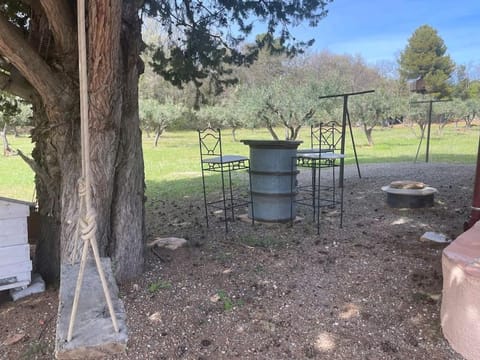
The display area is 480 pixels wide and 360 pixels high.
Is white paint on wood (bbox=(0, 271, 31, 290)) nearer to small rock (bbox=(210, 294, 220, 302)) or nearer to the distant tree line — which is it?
small rock (bbox=(210, 294, 220, 302))

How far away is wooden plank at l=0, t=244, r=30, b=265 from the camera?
262 cm

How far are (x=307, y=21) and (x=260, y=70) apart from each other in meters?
14.9

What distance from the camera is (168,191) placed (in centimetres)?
702

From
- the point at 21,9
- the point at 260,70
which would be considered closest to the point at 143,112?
the point at 260,70

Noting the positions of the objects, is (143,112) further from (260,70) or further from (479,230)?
(479,230)

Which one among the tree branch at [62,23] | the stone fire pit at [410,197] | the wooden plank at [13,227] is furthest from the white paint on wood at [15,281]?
the stone fire pit at [410,197]

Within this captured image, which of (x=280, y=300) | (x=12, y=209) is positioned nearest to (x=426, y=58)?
(x=280, y=300)

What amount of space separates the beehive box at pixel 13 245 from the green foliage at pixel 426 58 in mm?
31641

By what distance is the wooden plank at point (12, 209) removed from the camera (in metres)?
2.56

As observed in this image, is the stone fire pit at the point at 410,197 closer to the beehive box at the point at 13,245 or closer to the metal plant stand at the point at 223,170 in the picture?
the metal plant stand at the point at 223,170

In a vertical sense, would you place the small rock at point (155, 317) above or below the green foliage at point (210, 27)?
below

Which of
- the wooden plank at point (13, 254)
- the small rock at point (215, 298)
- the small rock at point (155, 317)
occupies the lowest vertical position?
the small rock at point (215, 298)

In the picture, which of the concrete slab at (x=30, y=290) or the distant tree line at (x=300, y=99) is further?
the distant tree line at (x=300, y=99)

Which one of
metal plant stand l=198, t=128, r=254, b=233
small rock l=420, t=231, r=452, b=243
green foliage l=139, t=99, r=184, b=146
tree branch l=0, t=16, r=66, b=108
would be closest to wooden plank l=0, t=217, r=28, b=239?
tree branch l=0, t=16, r=66, b=108
